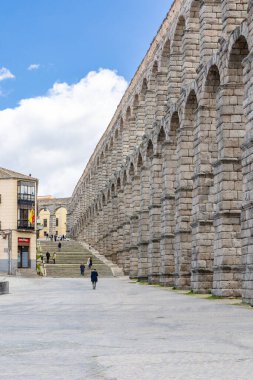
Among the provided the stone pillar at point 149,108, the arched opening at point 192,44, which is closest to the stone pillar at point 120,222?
the stone pillar at point 149,108

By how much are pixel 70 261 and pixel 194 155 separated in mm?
44089

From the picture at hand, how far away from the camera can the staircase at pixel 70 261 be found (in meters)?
69.3

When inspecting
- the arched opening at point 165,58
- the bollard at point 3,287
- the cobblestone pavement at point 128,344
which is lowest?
the cobblestone pavement at point 128,344

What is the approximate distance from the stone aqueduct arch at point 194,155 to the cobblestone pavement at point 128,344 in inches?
261

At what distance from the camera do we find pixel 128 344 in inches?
516

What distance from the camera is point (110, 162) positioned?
261 feet

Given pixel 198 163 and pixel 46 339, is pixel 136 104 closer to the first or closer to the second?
pixel 198 163

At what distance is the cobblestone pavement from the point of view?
32.0ft

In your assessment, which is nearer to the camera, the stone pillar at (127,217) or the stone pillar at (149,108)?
the stone pillar at (149,108)

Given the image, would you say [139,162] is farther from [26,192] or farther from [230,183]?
[26,192]

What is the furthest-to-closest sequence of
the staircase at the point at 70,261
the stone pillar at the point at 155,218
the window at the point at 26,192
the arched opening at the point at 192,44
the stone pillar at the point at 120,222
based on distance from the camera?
the window at the point at 26,192 < the staircase at the point at 70,261 < the stone pillar at the point at 120,222 < the stone pillar at the point at 155,218 < the arched opening at the point at 192,44

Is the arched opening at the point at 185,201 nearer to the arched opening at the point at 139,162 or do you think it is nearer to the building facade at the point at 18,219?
the arched opening at the point at 139,162

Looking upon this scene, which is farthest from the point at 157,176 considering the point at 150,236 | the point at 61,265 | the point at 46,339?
the point at 46,339

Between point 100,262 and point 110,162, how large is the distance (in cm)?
1115
